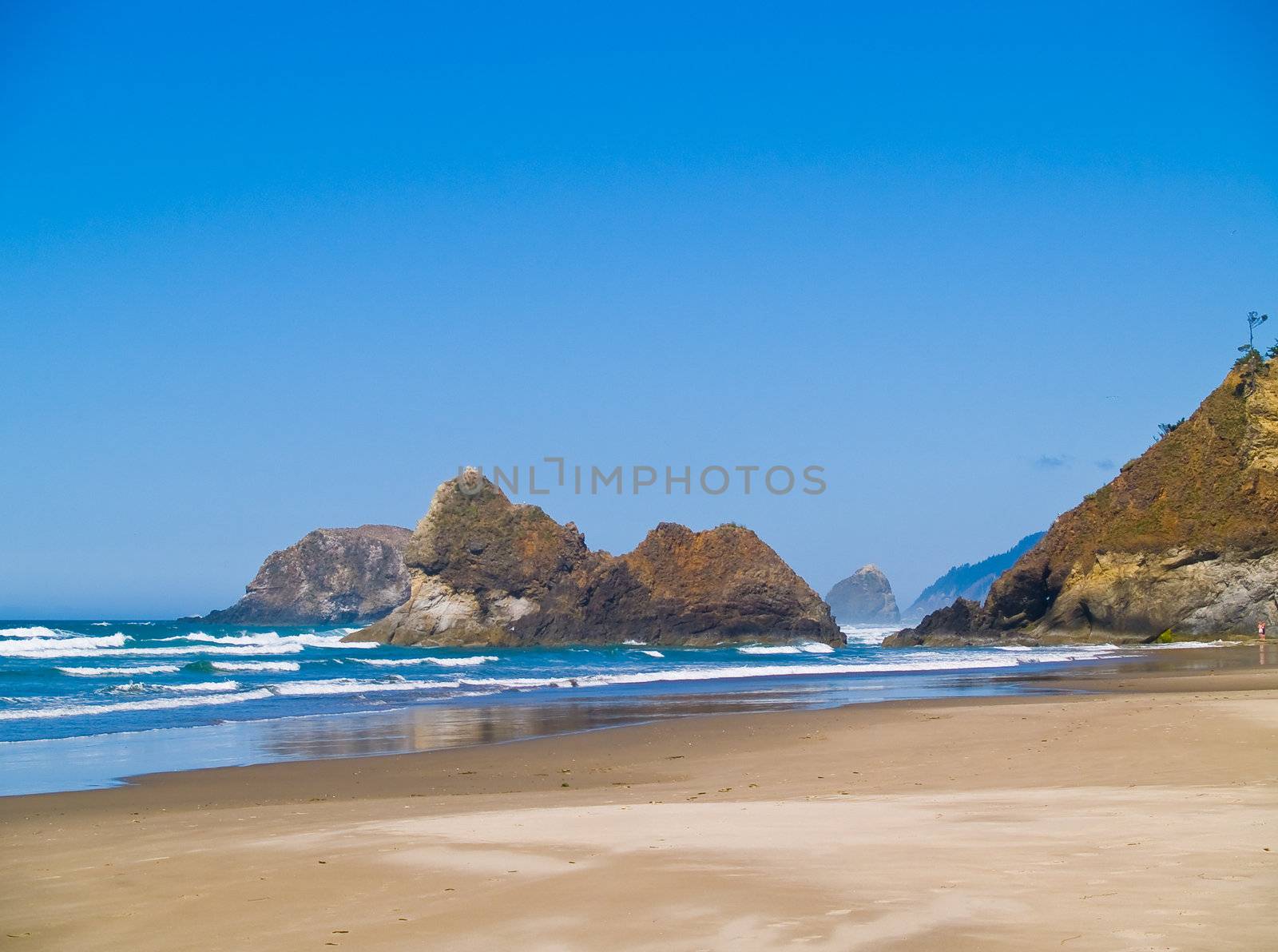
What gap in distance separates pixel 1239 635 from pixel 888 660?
1974cm

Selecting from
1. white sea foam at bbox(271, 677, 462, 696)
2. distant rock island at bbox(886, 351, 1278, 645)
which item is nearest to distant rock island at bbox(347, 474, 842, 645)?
distant rock island at bbox(886, 351, 1278, 645)

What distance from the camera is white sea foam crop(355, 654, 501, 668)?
4816cm

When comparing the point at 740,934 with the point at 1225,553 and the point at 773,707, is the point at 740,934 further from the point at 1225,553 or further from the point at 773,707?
the point at 1225,553

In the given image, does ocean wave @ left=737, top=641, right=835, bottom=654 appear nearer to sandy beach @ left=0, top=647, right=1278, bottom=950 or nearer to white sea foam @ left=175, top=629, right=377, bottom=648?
white sea foam @ left=175, top=629, right=377, bottom=648

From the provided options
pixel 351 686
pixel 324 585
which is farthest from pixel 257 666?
pixel 324 585

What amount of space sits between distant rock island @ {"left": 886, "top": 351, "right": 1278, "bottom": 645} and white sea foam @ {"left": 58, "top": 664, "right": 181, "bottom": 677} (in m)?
46.0

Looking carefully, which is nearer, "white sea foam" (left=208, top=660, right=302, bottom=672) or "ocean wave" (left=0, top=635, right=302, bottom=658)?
"white sea foam" (left=208, top=660, right=302, bottom=672)

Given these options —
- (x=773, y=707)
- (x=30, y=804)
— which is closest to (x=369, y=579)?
(x=773, y=707)

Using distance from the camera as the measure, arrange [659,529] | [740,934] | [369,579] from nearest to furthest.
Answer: [740,934], [659,529], [369,579]

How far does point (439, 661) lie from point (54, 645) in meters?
24.8

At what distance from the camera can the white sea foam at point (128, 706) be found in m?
22.1

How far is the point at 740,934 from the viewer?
16.5ft

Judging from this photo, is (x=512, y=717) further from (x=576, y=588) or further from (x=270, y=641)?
(x=270, y=641)

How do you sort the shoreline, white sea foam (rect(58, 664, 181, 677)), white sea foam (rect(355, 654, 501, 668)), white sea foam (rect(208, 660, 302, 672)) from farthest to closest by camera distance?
white sea foam (rect(355, 654, 501, 668))
white sea foam (rect(208, 660, 302, 672))
white sea foam (rect(58, 664, 181, 677))
the shoreline
